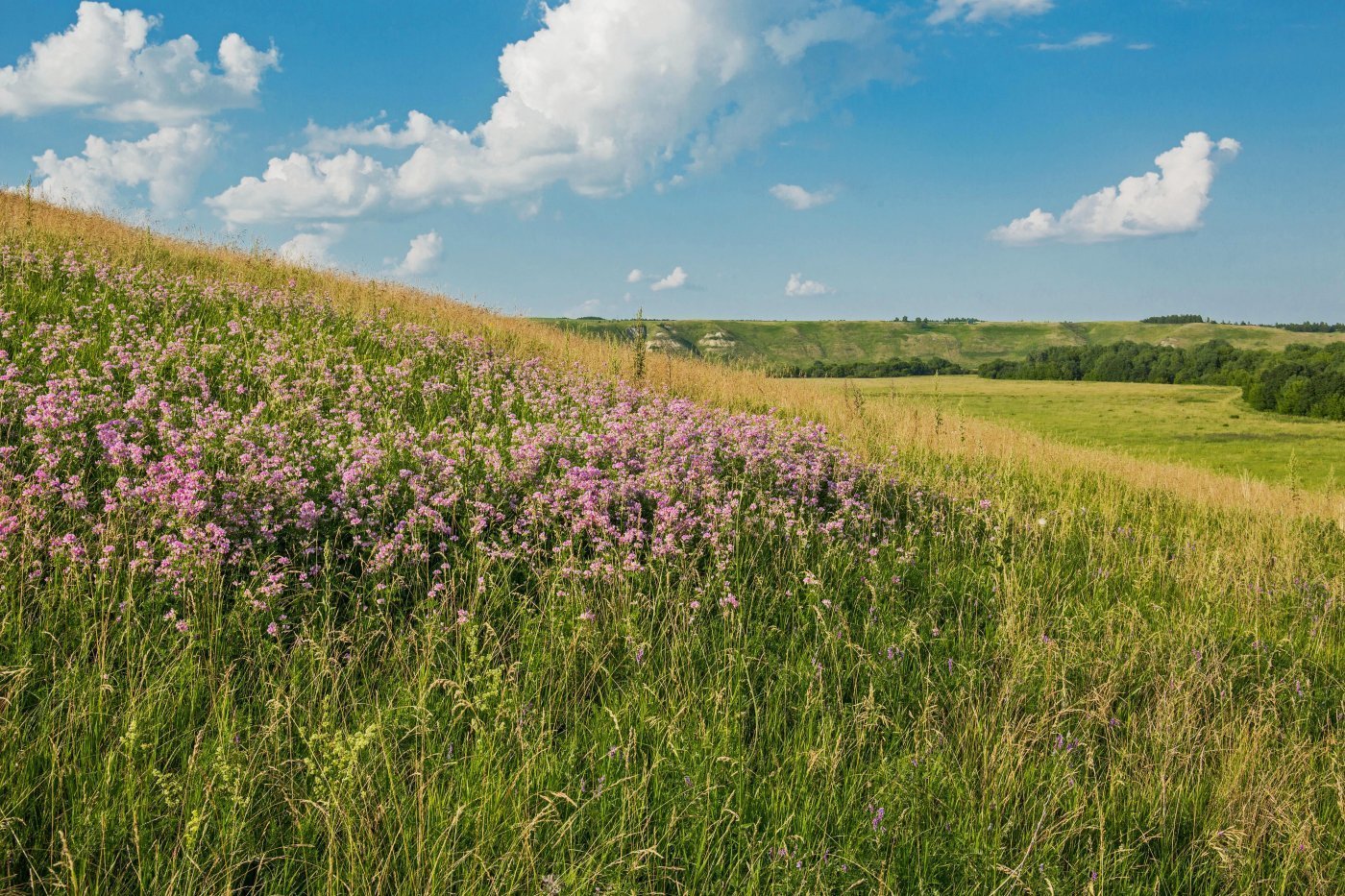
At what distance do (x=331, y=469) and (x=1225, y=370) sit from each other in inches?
3326

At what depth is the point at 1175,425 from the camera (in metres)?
35.7

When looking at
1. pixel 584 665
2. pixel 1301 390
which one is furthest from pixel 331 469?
pixel 1301 390

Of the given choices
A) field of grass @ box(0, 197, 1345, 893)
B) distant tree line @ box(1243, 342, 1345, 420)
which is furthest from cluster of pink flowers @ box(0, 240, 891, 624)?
distant tree line @ box(1243, 342, 1345, 420)

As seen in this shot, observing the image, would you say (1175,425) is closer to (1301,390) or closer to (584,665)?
(1301,390)

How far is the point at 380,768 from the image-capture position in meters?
3.46

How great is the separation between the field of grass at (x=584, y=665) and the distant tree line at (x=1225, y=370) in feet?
166

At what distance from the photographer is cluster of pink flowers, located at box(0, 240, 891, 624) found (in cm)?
495

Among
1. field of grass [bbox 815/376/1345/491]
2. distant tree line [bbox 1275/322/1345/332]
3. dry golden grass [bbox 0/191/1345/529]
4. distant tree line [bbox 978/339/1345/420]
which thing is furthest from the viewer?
distant tree line [bbox 1275/322/1345/332]

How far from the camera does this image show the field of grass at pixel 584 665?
3.12m

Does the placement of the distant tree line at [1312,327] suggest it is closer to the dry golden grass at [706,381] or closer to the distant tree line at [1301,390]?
the distant tree line at [1301,390]

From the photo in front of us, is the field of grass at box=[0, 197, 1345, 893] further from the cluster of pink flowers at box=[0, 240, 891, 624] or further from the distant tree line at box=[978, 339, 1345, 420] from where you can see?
the distant tree line at box=[978, 339, 1345, 420]

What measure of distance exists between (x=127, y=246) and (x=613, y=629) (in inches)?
557

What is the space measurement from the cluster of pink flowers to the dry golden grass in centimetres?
377

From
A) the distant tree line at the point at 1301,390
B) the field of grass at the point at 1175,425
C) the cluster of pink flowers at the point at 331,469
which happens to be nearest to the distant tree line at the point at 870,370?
the field of grass at the point at 1175,425
